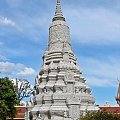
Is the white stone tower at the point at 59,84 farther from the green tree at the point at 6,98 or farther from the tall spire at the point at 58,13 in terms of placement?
the green tree at the point at 6,98

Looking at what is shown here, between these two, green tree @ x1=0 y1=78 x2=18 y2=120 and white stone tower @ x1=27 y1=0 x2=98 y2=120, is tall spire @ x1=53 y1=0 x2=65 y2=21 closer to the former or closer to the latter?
white stone tower @ x1=27 y1=0 x2=98 y2=120

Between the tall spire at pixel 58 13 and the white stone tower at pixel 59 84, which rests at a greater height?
the tall spire at pixel 58 13

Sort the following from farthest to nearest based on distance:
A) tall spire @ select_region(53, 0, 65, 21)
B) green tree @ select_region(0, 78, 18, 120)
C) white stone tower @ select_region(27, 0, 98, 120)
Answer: tall spire @ select_region(53, 0, 65, 21)
white stone tower @ select_region(27, 0, 98, 120)
green tree @ select_region(0, 78, 18, 120)

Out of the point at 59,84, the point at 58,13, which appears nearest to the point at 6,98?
the point at 59,84

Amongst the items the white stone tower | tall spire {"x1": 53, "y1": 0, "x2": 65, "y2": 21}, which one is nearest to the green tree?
the white stone tower

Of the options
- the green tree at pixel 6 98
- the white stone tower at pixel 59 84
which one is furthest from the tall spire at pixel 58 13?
the green tree at pixel 6 98

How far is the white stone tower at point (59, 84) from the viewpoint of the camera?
102ft

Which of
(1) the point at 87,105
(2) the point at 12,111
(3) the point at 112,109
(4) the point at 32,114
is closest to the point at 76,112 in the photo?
(1) the point at 87,105

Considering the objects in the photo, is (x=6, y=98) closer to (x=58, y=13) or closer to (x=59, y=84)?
(x=59, y=84)

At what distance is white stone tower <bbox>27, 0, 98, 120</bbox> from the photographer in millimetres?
30969

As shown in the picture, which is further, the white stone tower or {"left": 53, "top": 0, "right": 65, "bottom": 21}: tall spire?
{"left": 53, "top": 0, "right": 65, "bottom": 21}: tall spire

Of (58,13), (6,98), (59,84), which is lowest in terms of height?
(6,98)

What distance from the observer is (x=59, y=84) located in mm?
32219

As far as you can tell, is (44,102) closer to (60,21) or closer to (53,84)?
(53,84)
